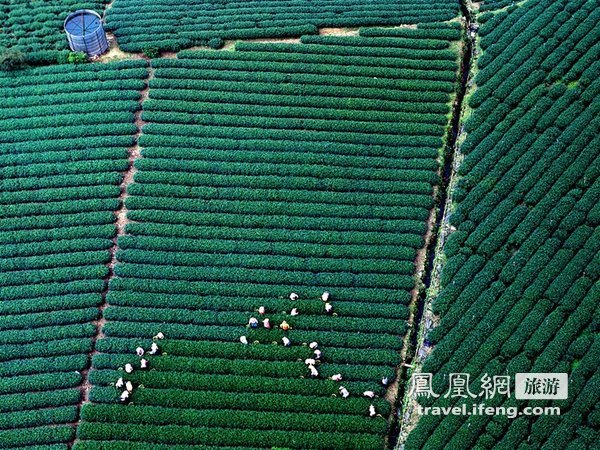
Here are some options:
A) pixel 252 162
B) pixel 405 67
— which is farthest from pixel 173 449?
pixel 405 67

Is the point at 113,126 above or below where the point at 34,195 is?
above

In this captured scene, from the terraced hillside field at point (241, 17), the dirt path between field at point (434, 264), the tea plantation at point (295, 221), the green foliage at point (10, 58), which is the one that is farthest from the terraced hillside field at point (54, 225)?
the dirt path between field at point (434, 264)

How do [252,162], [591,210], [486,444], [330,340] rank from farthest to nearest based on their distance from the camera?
[252,162] → [591,210] → [330,340] → [486,444]

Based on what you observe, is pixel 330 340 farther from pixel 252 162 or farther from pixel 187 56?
pixel 187 56

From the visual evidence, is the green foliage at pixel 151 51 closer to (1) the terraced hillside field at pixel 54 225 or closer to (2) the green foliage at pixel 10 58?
(1) the terraced hillside field at pixel 54 225

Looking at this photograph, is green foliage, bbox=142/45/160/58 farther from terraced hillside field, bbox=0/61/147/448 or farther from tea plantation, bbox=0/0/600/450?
terraced hillside field, bbox=0/61/147/448

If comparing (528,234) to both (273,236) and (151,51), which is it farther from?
(151,51)
